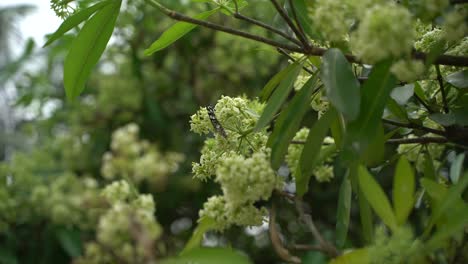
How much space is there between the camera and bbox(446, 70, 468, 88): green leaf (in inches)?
40.6

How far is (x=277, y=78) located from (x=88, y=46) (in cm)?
32

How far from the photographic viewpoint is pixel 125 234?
35.6 inches

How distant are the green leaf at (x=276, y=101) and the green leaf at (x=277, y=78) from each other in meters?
0.01

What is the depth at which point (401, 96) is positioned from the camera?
1.02 meters

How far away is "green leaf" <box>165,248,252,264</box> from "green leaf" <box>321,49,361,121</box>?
0.20 meters

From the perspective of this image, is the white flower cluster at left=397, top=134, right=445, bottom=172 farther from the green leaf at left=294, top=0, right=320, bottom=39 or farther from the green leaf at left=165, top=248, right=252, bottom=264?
the green leaf at left=165, top=248, right=252, bottom=264

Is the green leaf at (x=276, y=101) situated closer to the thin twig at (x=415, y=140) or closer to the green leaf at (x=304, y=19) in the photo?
the green leaf at (x=304, y=19)

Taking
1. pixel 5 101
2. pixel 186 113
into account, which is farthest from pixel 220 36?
pixel 5 101

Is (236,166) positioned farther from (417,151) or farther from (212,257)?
(417,151)

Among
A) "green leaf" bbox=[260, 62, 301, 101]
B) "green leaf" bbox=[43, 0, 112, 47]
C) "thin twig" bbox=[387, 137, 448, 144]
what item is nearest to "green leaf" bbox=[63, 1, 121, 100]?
"green leaf" bbox=[43, 0, 112, 47]

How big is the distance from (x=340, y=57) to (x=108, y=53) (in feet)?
8.72

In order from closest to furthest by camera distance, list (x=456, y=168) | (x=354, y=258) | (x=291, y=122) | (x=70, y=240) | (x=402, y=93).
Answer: (x=354, y=258) → (x=291, y=122) → (x=402, y=93) → (x=456, y=168) → (x=70, y=240)

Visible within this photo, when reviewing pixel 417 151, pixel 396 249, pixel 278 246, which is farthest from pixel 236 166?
pixel 417 151

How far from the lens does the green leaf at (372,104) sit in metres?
0.81
